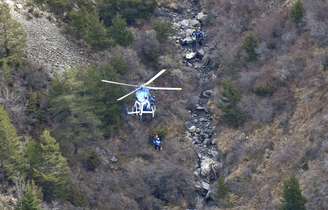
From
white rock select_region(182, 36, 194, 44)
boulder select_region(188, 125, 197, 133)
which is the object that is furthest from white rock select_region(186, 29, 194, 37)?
boulder select_region(188, 125, 197, 133)

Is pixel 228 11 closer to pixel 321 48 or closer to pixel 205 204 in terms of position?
pixel 321 48

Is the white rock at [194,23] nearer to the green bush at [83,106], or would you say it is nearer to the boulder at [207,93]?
the boulder at [207,93]

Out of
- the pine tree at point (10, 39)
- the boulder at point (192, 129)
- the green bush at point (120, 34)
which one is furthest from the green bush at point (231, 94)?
the pine tree at point (10, 39)

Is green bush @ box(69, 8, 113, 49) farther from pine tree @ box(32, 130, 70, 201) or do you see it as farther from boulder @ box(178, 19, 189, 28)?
pine tree @ box(32, 130, 70, 201)

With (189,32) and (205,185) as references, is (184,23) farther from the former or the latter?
(205,185)

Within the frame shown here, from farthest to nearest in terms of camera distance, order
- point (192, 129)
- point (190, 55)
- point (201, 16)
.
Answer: point (201, 16) < point (190, 55) < point (192, 129)

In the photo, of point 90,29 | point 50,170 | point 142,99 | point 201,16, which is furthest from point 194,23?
point 50,170
